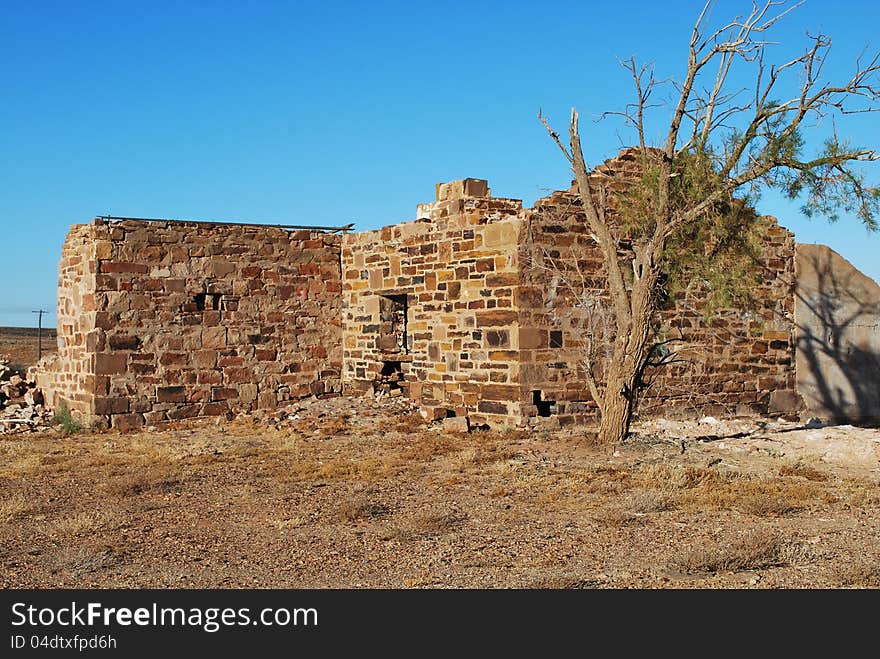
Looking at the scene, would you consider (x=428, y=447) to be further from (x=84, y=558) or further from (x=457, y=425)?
(x=84, y=558)

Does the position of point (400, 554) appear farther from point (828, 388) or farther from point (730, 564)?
point (828, 388)

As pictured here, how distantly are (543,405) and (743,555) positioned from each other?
255 inches

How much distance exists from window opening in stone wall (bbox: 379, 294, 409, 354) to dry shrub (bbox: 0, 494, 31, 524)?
706cm

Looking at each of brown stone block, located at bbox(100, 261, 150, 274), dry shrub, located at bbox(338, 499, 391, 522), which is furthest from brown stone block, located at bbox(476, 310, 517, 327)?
brown stone block, located at bbox(100, 261, 150, 274)

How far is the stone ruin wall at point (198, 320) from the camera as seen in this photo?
44.5ft

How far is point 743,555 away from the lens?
6.12 metres

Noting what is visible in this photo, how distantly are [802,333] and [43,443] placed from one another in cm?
1158

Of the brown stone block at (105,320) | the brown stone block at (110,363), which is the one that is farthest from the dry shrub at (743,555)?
the brown stone block at (105,320)

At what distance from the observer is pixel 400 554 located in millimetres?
6492

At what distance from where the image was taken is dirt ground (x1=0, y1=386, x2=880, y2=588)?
6035 mm

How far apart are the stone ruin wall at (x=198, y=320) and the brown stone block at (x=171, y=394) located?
2 cm

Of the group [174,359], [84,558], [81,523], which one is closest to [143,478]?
[81,523]

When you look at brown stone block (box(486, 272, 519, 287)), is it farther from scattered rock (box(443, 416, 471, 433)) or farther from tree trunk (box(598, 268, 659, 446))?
tree trunk (box(598, 268, 659, 446))

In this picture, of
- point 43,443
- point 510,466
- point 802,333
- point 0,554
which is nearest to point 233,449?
point 43,443
